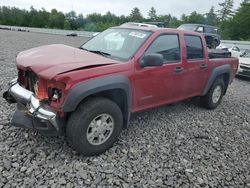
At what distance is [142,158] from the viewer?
3.72 meters

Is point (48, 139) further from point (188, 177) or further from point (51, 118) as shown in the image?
point (188, 177)

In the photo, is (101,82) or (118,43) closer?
(101,82)

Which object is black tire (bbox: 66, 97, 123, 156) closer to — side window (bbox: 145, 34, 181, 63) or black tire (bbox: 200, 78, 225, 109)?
side window (bbox: 145, 34, 181, 63)

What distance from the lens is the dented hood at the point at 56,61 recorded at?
10.7ft

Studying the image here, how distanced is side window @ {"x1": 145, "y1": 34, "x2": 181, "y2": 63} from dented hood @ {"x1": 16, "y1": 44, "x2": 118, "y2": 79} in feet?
2.82

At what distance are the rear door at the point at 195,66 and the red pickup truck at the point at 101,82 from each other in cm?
2

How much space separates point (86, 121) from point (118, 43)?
1611 mm

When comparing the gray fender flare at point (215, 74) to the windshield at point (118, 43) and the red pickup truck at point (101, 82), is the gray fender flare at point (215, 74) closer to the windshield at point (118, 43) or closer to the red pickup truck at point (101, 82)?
the red pickup truck at point (101, 82)

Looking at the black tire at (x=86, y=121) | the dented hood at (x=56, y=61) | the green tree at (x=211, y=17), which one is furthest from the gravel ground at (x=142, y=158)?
the green tree at (x=211, y=17)

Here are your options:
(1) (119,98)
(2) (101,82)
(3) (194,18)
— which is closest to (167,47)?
(1) (119,98)

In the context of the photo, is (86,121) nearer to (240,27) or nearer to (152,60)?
(152,60)

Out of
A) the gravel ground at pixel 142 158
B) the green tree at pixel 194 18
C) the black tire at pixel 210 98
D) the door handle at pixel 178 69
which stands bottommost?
the gravel ground at pixel 142 158

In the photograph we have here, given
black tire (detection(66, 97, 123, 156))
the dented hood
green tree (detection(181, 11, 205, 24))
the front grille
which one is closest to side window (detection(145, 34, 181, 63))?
the dented hood

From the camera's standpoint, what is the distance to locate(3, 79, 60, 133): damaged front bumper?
3.21 meters
